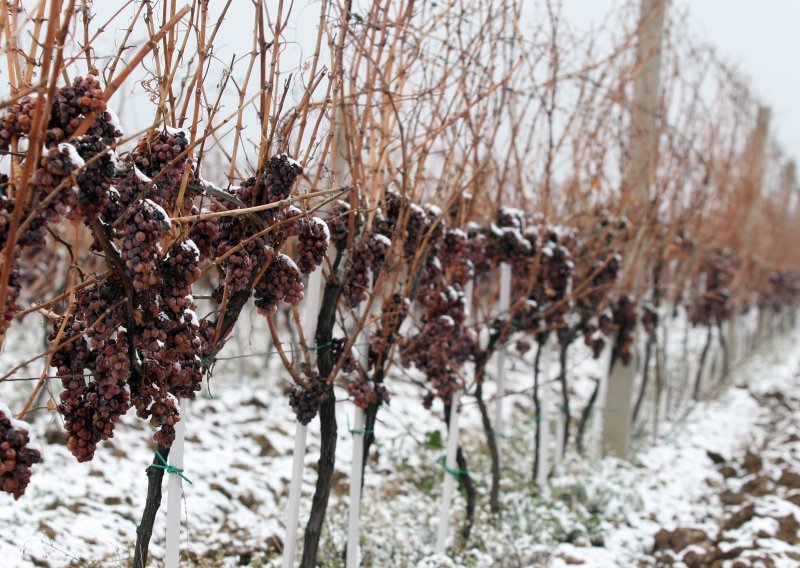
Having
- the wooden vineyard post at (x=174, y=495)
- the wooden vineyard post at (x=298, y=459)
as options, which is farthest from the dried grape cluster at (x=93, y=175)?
the wooden vineyard post at (x=298, y=459)

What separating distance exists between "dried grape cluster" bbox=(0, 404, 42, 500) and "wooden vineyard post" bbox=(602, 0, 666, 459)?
4557mm

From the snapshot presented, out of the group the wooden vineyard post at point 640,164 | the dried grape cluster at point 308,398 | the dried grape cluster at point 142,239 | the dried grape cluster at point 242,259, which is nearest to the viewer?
the dried grape cluster at point 142,239

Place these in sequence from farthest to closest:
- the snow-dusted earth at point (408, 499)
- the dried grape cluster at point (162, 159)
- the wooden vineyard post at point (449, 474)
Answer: the wooden vineyard post at point (449, 474) → the snow-dusted earth at point (408, 499) → the dried grape cluster at point (162, 159)

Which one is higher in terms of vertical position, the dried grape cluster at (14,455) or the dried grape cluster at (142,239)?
the dried grape cluster at (142,239)

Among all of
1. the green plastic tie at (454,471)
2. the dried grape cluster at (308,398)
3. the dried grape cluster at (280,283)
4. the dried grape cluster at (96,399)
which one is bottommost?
the green plastic tie at (454,471)

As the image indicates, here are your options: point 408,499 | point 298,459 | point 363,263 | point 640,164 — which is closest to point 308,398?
point 298,459

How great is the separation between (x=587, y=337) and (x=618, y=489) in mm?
1125

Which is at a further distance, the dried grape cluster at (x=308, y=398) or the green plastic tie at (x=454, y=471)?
the green plastic tie at (x=454, y=471)

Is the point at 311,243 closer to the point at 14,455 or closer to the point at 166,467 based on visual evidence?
the point at 166,467

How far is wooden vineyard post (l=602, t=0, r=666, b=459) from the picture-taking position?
5.62m

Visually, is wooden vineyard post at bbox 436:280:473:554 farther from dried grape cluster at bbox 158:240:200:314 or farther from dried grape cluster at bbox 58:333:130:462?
dried grape cluster at bbox 58:333:130:462

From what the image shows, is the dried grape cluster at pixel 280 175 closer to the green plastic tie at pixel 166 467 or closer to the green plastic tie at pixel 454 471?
the green plastic tie at pixel 166 467

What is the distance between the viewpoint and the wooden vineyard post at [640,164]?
18.4 ft

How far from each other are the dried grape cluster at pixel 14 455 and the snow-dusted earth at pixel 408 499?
0.84 metres
